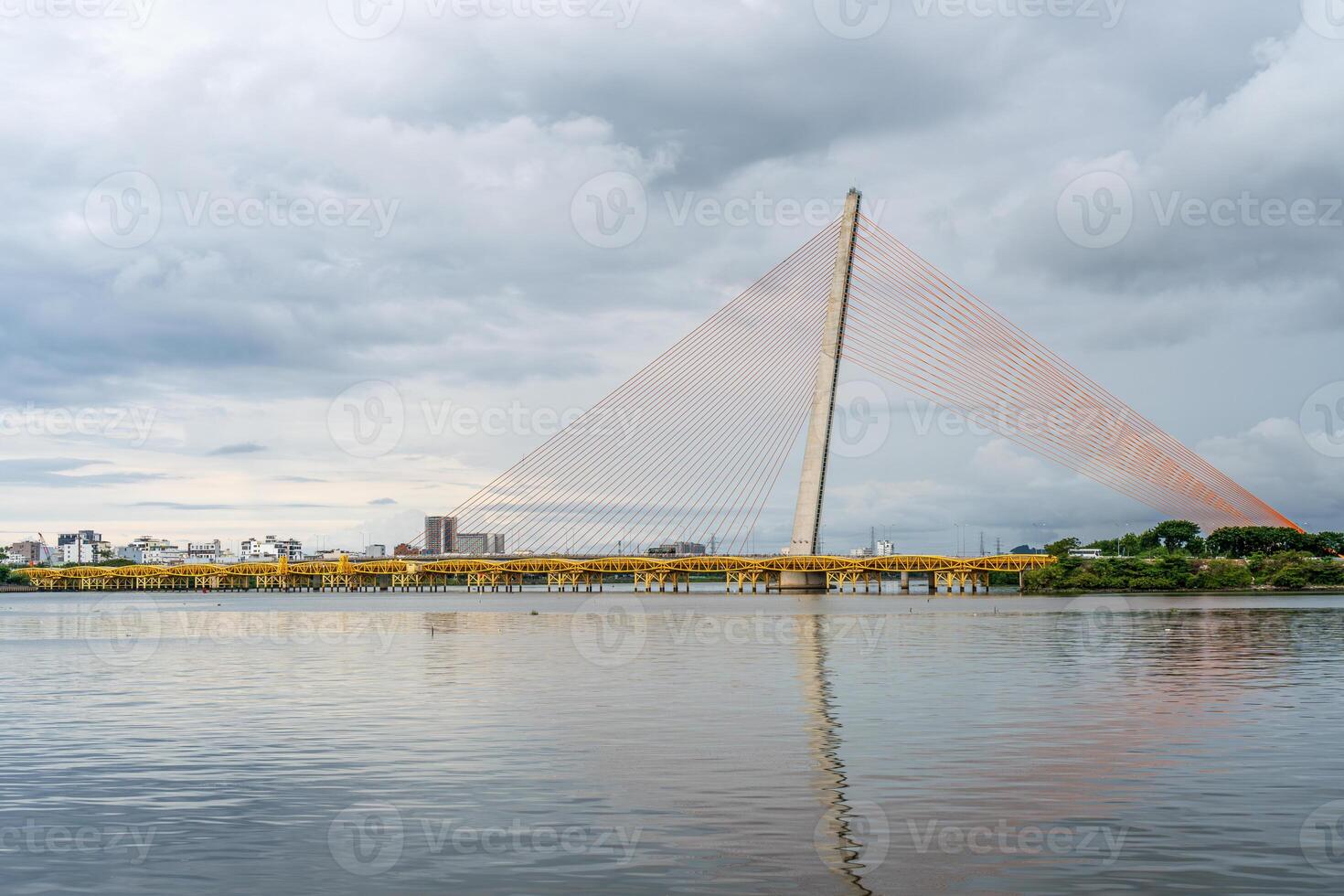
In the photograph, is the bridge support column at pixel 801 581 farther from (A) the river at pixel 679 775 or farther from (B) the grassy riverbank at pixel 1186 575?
(A) the river at pixel 679 775

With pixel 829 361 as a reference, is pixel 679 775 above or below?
below

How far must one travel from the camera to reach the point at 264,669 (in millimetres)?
49312

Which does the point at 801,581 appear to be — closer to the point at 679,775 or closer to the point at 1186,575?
the point at 1186,575

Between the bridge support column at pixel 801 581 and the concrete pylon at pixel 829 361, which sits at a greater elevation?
the concrete pylon at pixel 829 361

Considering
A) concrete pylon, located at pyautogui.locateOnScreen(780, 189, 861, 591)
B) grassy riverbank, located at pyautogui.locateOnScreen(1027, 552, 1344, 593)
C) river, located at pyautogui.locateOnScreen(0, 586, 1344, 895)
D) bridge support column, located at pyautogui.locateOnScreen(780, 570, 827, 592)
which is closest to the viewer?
river, located at pyautogui.locateOnScreen(0, 586, 1344, 895)

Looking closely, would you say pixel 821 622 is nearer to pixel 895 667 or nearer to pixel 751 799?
pixel 895 667

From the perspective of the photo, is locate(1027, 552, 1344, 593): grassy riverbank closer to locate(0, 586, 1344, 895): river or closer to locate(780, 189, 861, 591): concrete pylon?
locate(780, 189, 861, 591): concrete pylon

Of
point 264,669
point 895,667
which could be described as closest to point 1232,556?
point 895,667

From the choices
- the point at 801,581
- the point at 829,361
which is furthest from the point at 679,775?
the point at 801,581

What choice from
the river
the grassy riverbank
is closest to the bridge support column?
the grassy riverbank

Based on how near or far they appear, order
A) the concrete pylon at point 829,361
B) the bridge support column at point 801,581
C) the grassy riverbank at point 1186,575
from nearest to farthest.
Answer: the concrete pylon at point 829,361 → the grassy riverbank at point 1186,575 → the bridge support column at point 801,581

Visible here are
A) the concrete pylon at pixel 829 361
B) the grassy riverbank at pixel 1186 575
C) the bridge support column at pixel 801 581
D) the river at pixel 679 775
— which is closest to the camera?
the river at pixel 679 775

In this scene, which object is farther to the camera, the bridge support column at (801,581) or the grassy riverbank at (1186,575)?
the bridge support column at (801,581)

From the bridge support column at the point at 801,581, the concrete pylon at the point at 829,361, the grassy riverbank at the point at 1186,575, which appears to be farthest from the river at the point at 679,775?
the bridge support column at the point at 801,581
